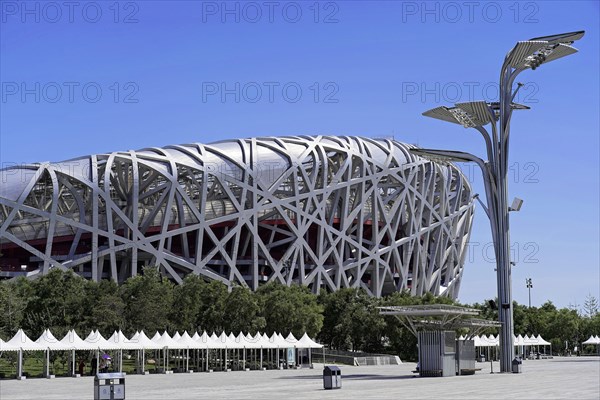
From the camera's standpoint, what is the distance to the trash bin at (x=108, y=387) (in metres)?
26.6

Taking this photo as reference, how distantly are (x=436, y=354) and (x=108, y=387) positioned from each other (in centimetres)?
2420

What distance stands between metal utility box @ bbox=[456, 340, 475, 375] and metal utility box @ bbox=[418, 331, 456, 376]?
2.24 ft

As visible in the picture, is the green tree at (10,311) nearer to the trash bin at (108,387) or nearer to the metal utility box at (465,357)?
the metal utility box at (465,357)

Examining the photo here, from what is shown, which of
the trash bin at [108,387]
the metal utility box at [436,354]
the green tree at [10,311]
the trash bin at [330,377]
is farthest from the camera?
the green tree at [10,311]

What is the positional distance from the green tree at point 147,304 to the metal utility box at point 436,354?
2461cm

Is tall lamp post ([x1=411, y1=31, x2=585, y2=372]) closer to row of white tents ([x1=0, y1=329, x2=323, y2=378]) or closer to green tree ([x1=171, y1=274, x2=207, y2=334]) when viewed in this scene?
row of white tents ([x1=0, y1=329, x2=323, y2=378])

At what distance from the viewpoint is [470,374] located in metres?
49.0

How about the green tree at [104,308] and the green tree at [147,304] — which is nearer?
the green tree at [104,308]

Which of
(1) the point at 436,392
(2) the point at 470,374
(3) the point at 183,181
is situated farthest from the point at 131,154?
(1) the point at 436,392

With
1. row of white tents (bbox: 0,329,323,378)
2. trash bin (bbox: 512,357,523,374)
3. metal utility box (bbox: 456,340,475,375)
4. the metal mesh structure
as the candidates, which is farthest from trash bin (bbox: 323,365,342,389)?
the metal mesh structure

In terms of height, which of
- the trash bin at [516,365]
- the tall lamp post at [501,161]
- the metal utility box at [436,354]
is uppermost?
the tall lamp post at [501,161]

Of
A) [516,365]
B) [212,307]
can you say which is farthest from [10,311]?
[516,365]

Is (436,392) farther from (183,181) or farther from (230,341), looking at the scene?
(183,181)

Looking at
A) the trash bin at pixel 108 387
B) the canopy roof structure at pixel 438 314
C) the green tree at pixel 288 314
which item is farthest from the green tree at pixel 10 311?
the trash bin at pixel 108 387
